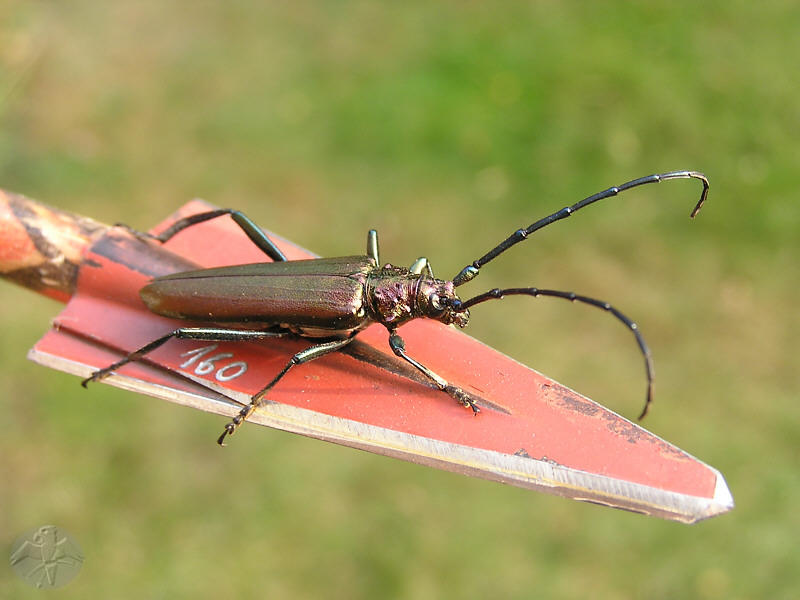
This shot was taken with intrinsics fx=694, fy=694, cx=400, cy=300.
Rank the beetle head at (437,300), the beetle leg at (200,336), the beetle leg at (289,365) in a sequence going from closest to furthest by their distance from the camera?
the beetle leg at (289,365), the beetle leg at (200,336), the beetle head at (437,300)

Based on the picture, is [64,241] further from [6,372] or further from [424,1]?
[424,1]

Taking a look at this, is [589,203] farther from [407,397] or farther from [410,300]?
[407,397]

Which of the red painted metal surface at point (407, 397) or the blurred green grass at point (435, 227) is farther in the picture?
the blurred green grass at point (435, 227)

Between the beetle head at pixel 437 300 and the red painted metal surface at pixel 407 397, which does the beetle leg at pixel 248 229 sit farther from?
the beetle head at pixel 437 300

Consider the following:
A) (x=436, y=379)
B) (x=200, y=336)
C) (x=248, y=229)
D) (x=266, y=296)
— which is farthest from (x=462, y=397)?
(x=248, y=229)

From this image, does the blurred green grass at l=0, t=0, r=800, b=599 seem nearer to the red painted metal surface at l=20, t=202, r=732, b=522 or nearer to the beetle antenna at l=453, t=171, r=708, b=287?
the red painted metal surface at l=20, t=202, r=732, b=522

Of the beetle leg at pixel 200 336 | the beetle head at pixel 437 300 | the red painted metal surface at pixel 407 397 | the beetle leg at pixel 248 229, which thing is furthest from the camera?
the beetle leg at pixel 248 229

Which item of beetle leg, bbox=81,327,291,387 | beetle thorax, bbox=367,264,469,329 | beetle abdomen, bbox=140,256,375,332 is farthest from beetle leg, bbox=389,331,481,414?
beetle leg, bbox=81,327,291,387

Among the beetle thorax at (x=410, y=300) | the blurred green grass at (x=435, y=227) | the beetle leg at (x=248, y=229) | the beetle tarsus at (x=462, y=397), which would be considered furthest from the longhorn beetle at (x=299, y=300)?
the blurred green grass at (x=435, y=227)
